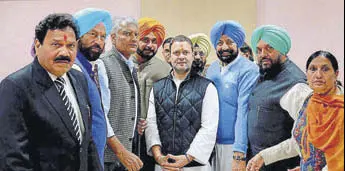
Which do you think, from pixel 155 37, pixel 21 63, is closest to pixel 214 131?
pixel 155 37

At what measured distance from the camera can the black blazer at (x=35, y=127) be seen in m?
2.10

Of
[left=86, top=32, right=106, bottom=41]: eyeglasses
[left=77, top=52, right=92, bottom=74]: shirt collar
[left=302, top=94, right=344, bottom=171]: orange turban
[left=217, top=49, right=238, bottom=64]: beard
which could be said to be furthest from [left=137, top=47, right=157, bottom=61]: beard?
[left=302, top=94, right=344, bottom=171]: orange turban

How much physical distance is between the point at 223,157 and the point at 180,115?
47 centimetres

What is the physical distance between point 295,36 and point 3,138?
267 centimetres

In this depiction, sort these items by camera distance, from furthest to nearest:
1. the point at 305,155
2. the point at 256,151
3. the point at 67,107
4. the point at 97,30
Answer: the point at 256,151, the point at 97,30, the point at 305,155, the point at 67,107

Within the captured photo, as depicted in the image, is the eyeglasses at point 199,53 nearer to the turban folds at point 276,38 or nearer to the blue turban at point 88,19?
the turban folds at point 276,38

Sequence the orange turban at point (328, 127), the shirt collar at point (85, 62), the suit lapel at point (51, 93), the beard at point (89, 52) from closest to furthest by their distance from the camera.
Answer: the orange turban at point (328, 127) → the suit lapel at point (51, 93) → the shirt collar at point (85, 62) → the beard at point (89, 52)

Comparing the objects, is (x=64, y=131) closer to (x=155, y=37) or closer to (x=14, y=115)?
(x=14, y=115)

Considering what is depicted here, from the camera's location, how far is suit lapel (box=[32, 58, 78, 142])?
7.26 feet

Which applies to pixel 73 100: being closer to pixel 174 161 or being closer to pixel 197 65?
pixel 174 161

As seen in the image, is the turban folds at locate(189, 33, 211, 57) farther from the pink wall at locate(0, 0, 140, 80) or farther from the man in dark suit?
the man in dark suit

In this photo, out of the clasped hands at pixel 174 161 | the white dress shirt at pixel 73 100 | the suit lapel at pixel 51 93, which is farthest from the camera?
the clasped hands at pixel 174 161

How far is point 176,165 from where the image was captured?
3459 millimetres

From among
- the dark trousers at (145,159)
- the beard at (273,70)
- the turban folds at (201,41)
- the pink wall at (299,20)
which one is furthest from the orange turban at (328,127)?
the turban folds at (201,41)
